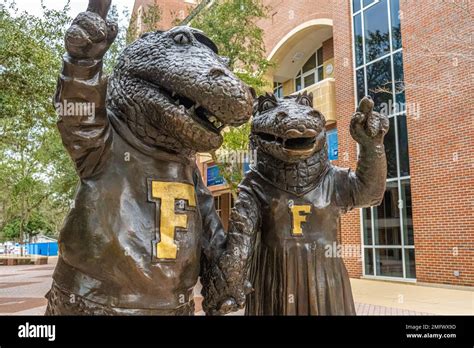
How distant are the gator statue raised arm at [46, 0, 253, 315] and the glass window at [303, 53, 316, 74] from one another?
14.9 meters

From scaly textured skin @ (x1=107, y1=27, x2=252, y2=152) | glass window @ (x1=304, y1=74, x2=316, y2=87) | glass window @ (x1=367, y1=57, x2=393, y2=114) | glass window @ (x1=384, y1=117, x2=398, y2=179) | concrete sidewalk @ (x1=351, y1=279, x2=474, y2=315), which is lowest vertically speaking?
concrete sidewalk @ (x1=351, y1=279, x2=474, y2=315)

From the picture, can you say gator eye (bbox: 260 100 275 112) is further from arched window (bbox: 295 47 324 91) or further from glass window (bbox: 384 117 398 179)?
arched window (bbox: 295 47 324 91)

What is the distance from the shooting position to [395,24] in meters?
11.8

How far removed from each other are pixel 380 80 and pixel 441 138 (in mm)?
2672

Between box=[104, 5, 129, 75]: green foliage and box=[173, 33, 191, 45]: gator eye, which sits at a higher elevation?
box=[104, 5, 129, 75]: green foliage

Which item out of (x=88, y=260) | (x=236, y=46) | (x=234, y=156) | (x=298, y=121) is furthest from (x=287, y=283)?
(x=236, y=46)

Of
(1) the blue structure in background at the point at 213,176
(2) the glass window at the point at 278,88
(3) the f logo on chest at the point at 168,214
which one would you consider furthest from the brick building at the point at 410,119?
(3) the f logo on chest at the point at 168,214

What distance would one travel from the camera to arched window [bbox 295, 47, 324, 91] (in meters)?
15.7

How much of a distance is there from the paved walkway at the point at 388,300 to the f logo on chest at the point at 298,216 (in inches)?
176

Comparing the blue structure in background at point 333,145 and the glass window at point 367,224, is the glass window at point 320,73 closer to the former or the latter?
the blue structure in background at point 333,145

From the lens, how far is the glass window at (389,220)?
11.5 m

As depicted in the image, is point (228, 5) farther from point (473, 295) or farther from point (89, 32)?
point (89, 32)

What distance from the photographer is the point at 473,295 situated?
8.69 metres

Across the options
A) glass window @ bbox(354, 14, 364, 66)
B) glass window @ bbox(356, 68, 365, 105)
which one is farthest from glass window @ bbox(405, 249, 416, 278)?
glass window @ bbox(354, 14, 364, 66)
